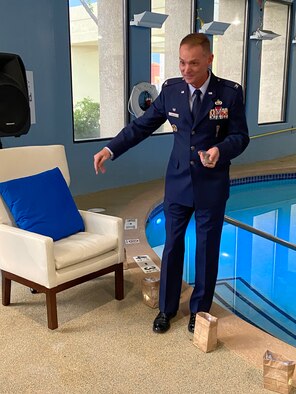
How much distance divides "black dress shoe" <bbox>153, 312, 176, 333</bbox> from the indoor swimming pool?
843 mm

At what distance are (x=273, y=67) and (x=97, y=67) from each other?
400 cm

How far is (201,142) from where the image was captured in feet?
6.81

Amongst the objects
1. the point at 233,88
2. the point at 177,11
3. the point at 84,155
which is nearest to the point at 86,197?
the point at 84,155

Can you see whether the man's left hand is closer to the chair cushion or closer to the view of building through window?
the chair cushion

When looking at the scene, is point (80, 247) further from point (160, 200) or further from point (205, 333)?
point (160, 200)

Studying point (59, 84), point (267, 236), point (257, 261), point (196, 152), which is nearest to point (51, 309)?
point (196, 152)

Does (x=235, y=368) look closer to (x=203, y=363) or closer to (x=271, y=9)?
(x=203, y=363)

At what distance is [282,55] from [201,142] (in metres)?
6.84

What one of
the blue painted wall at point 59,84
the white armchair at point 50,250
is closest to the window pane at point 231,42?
the blue painted wall at point 59,84

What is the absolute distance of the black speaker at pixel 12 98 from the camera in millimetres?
2822

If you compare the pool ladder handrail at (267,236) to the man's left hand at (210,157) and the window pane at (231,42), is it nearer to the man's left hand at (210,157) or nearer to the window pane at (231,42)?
the man's left hand at (210,157)

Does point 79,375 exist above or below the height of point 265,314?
above

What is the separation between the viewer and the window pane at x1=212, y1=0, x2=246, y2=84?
6.92 meters

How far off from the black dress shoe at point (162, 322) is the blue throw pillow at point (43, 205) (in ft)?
→ 2.42
